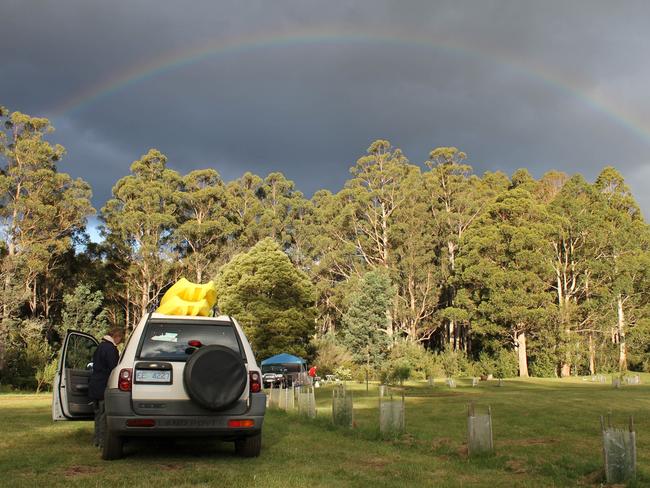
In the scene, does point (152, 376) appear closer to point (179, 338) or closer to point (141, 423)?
point (141, 423)

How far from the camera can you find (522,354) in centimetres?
4447

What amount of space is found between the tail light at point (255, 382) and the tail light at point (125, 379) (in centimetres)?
137

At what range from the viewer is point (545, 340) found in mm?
45250

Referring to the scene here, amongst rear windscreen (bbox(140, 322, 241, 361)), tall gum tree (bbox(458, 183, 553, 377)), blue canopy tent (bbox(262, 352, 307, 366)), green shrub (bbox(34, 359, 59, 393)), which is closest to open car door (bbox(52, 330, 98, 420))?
rear windscreen (bbox(140, 322, 241, 361))

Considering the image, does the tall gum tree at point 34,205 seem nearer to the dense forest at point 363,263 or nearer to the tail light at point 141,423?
the dense forest at point 363,263

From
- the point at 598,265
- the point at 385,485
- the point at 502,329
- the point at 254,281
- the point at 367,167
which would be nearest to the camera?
the point at 385,485

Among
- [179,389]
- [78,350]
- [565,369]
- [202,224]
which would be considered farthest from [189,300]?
[202,224]

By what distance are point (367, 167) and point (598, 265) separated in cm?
2310

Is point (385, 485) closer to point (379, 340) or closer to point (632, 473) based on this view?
point (632, 473)

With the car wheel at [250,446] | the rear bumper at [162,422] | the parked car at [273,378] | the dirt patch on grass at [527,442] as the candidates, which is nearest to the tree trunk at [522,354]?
the parked car at [273,378]

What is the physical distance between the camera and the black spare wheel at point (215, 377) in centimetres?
A: 645

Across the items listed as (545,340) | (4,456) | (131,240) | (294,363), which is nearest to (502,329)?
(545,340)

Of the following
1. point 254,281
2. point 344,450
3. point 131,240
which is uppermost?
point 131,240

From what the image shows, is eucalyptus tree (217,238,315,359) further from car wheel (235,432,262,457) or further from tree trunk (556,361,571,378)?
car wheel (235,432,262,457)
